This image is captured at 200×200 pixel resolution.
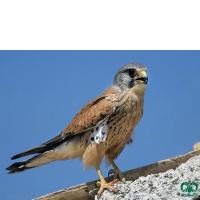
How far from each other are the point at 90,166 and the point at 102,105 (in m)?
0.67

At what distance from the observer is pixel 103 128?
3904 mm

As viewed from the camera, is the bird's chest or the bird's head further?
the bird's head

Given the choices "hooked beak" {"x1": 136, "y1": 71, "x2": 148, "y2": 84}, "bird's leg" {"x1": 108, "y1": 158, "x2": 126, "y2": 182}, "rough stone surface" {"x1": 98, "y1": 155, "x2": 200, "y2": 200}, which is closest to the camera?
"rough stone surface" {"x1": 98, "y1": 155, "x2": 200, "y2": 200}

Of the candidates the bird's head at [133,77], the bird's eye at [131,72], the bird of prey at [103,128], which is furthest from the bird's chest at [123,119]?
the bird's eye at [131,72]

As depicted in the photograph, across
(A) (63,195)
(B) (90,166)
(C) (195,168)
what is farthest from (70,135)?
(C) (195,168)

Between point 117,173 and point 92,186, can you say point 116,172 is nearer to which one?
point 117,173

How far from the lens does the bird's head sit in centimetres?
408

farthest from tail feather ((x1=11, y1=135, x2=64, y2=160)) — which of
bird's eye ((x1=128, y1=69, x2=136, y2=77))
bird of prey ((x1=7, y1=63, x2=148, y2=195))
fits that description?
bird's eye ((x1=128, y1=69, x2=136, y2=77))

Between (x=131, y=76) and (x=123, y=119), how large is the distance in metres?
0.51

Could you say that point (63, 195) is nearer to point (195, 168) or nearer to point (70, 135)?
point (70, 135)

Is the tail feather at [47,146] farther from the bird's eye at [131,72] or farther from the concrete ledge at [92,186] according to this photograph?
the bird's eye at [131,72]

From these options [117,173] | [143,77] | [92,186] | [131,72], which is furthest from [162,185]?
[131,72]

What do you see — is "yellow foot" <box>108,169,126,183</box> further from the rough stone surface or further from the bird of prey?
the rough stone surface

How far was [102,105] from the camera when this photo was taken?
13.1ft
